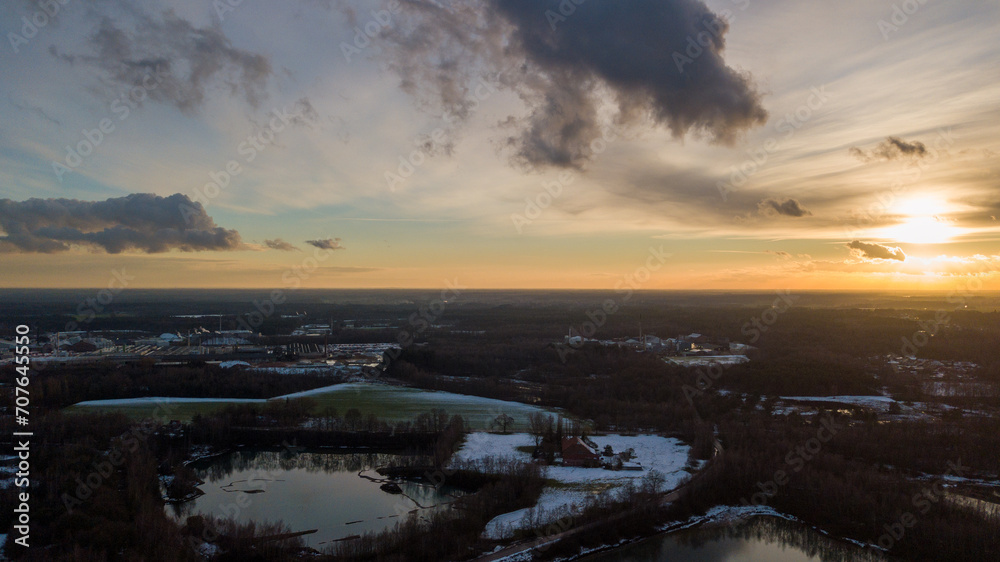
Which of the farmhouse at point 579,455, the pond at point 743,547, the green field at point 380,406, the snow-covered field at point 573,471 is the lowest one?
the pond at point 743,547

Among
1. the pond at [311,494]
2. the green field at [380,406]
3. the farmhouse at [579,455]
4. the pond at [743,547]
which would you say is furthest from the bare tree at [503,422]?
the pond at [743,547]

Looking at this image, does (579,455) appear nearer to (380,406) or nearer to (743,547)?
(743,547)

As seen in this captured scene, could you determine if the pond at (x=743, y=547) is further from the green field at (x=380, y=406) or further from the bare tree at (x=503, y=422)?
the green field at (x=380, y=406)

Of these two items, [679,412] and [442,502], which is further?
[679,412]

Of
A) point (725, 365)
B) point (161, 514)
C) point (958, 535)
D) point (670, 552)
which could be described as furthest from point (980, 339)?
point (161, 514)

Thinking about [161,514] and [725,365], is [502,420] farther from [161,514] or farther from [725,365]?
[725,365]

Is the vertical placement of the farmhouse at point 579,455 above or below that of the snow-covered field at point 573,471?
above

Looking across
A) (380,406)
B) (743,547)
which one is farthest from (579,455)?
(380,406)
